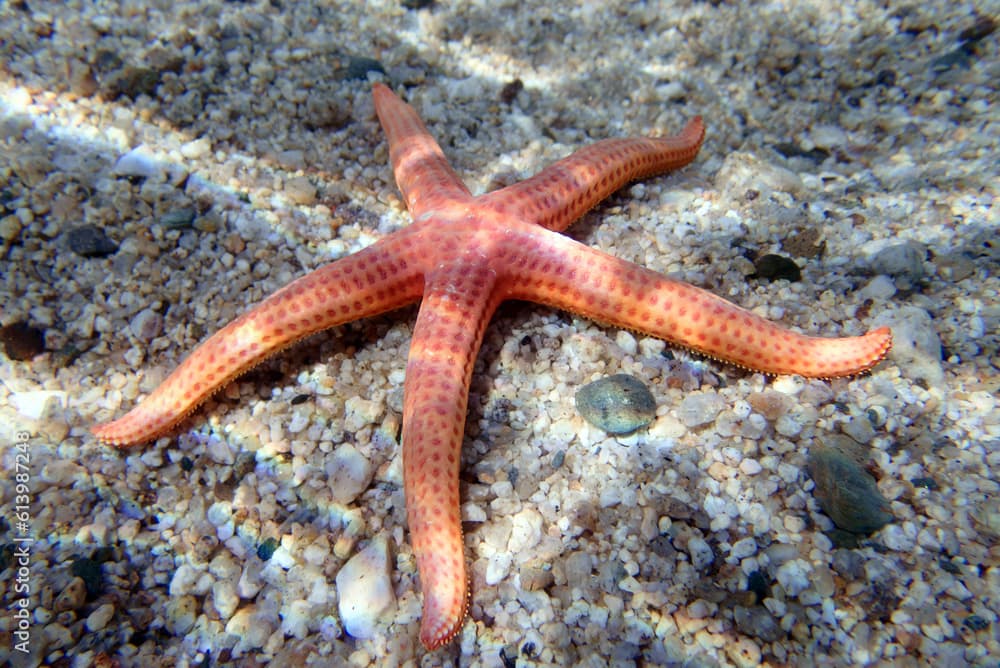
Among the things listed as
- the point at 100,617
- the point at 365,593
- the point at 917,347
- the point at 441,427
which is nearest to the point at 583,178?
the point at 441,427

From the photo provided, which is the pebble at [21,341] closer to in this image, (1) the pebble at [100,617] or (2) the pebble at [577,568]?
(1) the pebble at [100,617]

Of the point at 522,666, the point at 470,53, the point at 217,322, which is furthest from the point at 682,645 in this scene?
the point at 470,53

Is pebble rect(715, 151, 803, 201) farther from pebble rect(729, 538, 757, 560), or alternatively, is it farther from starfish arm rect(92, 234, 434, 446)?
starfish arm rect(92, 234, 434, 446)

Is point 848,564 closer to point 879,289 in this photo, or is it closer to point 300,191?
point 879,289

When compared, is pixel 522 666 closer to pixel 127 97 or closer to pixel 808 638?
pixel 808 638

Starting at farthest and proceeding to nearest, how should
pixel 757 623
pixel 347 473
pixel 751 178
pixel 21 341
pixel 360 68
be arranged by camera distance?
1. pixel 360 68
2. pixel 751 178
3. pixel 21 341
4. pixel 347 473
5. pixel 757 623
